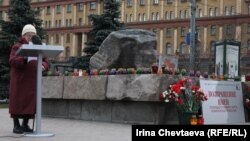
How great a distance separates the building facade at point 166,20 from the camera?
92375mm

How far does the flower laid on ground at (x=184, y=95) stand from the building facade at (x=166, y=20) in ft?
246

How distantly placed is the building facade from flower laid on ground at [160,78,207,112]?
75070 mm


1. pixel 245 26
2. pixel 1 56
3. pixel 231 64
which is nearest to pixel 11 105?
pixel 231 64

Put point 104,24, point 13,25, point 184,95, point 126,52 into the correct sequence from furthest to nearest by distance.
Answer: point 13,25 < point 104,24 < point 126,52 < point 184,95

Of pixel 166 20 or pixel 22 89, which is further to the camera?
pixel 166 20

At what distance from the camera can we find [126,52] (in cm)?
1551

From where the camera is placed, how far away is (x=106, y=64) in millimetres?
15453

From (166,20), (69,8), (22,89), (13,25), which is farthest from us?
(69,8)

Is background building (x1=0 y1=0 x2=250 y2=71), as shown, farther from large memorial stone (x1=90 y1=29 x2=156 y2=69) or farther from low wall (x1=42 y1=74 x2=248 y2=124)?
low wall (x1=42 y1=74 x2=248 y2=124)

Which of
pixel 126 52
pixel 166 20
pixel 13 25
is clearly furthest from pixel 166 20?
pixel 126 52

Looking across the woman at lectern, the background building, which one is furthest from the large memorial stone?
the background building

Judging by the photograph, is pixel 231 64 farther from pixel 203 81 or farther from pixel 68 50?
pixel 68 50

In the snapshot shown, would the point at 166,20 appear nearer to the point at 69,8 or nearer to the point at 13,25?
the point at 69,8

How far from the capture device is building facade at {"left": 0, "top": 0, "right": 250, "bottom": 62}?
9238 centimetres
